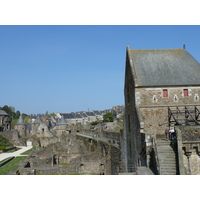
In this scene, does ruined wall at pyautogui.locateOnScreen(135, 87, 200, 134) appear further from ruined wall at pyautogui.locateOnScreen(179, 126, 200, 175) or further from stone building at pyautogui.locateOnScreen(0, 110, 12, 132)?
stone building at pyautogui.locateOnScreen(0, 110, 12, 132)

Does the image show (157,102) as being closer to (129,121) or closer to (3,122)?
(129,121)

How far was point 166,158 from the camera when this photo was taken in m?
11.8

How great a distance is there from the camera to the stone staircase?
11.1m

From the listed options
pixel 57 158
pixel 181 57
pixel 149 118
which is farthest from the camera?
pixel 57 158

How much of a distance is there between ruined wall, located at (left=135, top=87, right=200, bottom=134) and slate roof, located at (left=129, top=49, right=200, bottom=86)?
509 millimetres

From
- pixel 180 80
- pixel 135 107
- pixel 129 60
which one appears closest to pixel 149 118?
pixel 135 107

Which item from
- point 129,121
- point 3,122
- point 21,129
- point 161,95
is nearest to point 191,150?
point 161,95

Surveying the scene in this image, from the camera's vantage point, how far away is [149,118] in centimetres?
1772

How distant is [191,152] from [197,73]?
8.69 meters

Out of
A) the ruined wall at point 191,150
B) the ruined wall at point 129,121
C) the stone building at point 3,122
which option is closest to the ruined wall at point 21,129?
the stone building at point 3,122

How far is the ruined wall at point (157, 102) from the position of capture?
1766 cm

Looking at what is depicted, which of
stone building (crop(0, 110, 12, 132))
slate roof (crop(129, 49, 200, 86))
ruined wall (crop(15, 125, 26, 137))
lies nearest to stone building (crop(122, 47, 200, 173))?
slate roof (crop(129, 49, 200, 86))

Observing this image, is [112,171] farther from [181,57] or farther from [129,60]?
[181,57]

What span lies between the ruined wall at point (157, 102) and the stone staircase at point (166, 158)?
4473 millimetres
